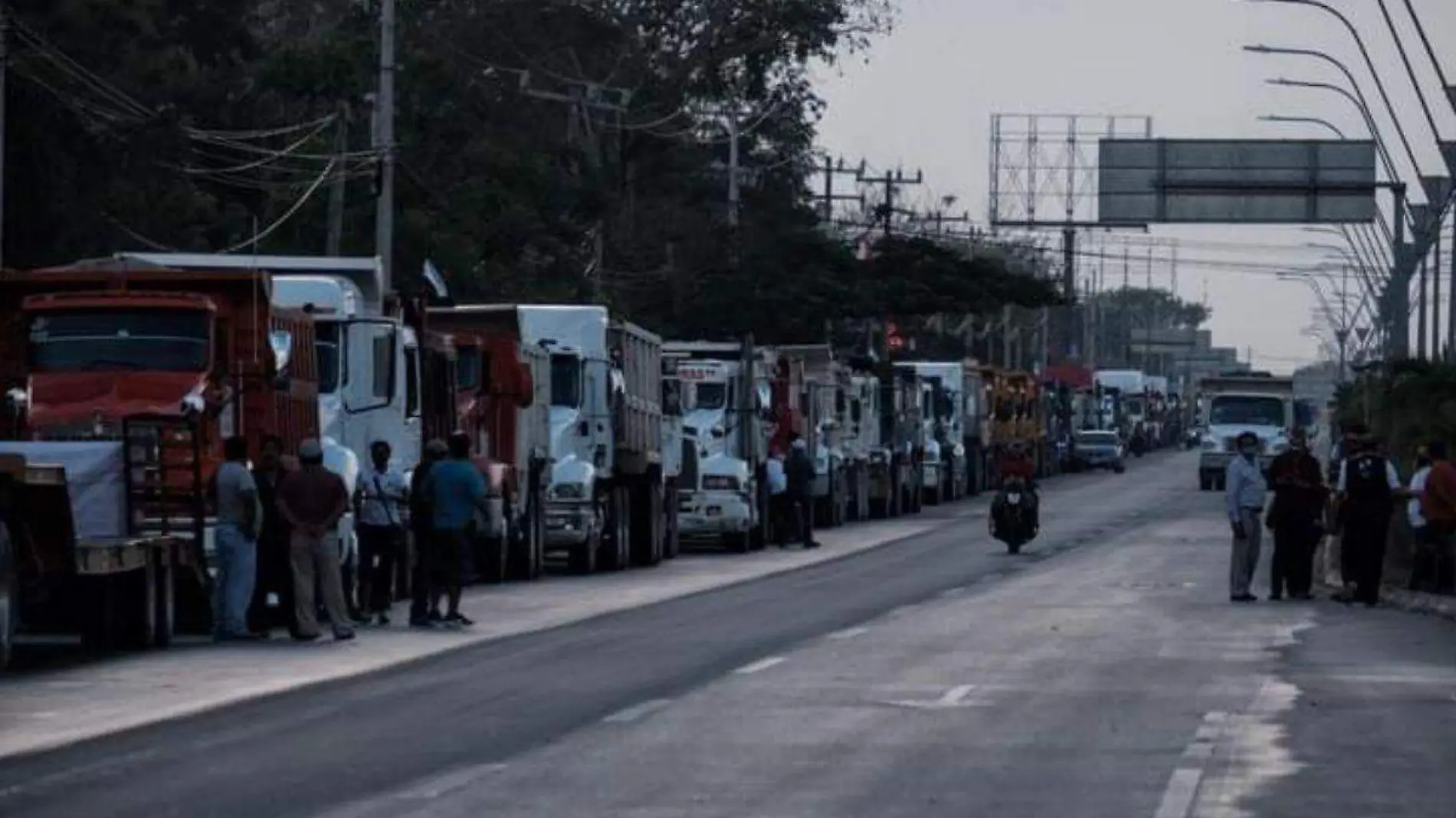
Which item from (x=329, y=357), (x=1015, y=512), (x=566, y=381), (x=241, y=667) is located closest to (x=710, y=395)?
(x=1015, y=512)

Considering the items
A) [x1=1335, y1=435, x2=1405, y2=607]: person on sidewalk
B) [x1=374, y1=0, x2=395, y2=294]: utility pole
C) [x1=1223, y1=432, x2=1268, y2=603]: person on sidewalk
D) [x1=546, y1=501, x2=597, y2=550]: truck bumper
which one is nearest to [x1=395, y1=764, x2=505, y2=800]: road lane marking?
[x1=1223, y1=432, x2=1268, y2=603]: person on sidewalk

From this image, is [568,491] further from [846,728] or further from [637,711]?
[846,728]

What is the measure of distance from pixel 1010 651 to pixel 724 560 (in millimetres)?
23990

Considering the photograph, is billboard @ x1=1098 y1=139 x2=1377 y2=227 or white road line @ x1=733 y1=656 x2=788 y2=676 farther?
billboard @ x1=1098 y1=139 x2=1377 y2=227

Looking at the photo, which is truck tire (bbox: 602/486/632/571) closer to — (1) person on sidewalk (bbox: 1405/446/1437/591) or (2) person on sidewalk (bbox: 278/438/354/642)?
(1) person on sidewalk (bbox: 1405/446/1437/591)

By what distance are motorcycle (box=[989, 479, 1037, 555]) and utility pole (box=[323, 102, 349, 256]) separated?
11.3 m

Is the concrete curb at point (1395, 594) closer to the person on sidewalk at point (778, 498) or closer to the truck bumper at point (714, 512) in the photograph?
the truck bumper at point (714, 512)

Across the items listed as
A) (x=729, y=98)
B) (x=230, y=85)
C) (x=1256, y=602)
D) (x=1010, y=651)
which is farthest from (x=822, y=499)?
(x=1010, y=651)

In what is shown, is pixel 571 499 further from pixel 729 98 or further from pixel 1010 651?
pixel 729 98

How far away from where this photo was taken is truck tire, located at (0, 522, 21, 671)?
24953 millimetres

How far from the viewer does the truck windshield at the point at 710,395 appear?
56.5 m

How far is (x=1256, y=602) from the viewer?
3769cm

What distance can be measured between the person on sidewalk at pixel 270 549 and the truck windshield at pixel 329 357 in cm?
409

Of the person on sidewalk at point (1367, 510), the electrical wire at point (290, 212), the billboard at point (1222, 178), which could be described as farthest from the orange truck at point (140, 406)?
the billboard at point (1222, 178)
